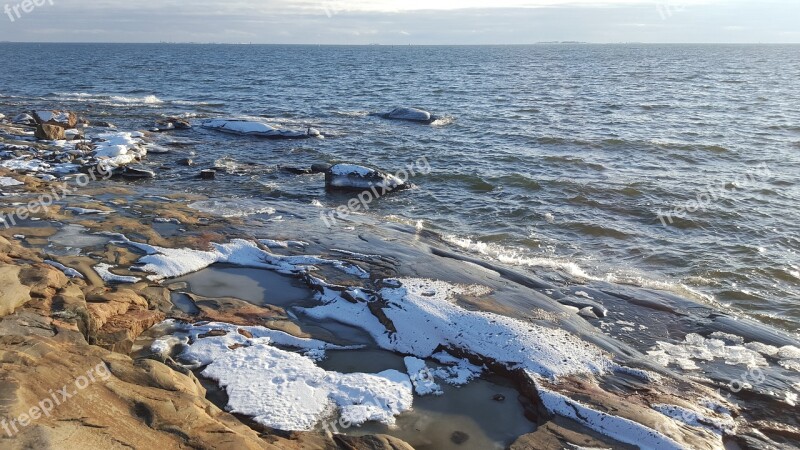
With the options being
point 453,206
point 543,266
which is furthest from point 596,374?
point 453,206

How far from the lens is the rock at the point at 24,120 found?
2573 cm

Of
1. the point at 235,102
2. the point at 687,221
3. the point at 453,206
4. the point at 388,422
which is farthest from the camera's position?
the point at 235,102

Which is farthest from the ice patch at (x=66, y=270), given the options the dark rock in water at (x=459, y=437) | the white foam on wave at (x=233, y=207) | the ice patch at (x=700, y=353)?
the ice patch at (x=700, y=353)

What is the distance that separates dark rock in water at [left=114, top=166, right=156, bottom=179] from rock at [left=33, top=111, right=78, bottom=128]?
785 centimetres

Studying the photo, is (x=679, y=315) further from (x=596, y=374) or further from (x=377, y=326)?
(x=377, y=326)

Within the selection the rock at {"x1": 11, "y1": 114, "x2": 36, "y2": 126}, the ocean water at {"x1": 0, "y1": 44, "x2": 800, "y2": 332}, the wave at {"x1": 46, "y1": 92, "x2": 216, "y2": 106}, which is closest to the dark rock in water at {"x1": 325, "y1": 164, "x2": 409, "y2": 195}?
the ocean water at {"x1": 0, "y1": 44, "x2": 800, "y2": 332}

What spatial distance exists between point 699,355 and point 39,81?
2388 inches

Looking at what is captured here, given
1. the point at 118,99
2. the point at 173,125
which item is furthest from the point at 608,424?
the point at 118,99

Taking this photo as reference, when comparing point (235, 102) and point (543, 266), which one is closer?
point (543, 266)

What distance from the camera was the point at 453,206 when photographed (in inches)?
658

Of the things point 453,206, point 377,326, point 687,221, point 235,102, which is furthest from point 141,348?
point 235,102

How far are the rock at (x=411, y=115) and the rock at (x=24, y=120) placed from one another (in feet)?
60.8

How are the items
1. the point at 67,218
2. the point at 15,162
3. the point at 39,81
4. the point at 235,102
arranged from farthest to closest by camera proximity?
the point at 39,81
the point at 235,102
the point at 15,162
the point at 67,218

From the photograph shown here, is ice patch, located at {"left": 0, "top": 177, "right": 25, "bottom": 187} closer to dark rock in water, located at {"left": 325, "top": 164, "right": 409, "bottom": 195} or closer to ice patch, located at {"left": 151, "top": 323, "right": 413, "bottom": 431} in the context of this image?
dark rock in water, located at {"left": 325, "top": 164, "right": 409, "bottom": 195}
